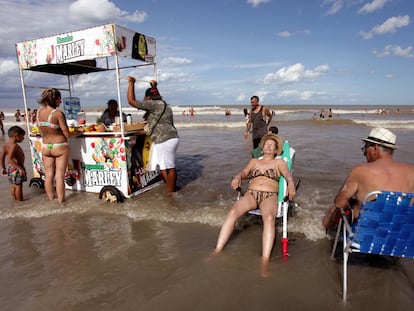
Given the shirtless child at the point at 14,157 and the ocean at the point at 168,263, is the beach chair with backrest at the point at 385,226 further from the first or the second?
the shirtless child at the point at 14,157

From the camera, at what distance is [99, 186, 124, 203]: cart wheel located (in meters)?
4.88

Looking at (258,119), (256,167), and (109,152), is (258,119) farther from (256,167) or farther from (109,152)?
(109,152)

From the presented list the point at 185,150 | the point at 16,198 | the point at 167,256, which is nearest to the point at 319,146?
the point at 185,150

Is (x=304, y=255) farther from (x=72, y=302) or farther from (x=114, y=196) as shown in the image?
(x=114, y=196)

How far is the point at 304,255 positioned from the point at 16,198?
5.05 metres

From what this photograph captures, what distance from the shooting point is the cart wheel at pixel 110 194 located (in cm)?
488

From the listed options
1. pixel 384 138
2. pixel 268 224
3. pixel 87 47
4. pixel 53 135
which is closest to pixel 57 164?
pixel 53 135

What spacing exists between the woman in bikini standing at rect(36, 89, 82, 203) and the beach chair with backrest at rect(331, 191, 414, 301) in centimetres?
437

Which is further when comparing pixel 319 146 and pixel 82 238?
pixel 319 146

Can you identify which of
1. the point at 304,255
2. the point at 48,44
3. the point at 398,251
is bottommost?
the point at 304,255

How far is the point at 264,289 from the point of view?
2576 mm

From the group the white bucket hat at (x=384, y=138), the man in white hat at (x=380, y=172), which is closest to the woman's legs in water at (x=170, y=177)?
the man in white hat at (x=380, y=172)

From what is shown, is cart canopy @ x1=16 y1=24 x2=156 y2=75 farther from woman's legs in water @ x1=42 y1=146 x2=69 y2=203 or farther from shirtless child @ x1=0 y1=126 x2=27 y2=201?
woman's legs in water @ x1=42 y1=146 x2=69 y2=203

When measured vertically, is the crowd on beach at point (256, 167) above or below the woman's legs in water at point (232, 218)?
above
